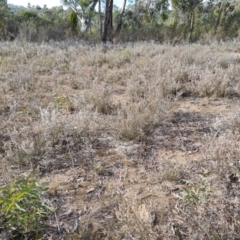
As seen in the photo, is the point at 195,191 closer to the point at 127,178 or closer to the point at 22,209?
the point at 127,178

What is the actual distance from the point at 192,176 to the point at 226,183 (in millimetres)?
256

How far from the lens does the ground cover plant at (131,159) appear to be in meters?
1.50

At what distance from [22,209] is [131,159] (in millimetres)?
1100

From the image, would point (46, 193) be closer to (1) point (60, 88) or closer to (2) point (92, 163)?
(2) point (92, 163)

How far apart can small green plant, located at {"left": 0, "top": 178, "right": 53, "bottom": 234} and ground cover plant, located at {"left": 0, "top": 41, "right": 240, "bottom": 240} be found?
4cm

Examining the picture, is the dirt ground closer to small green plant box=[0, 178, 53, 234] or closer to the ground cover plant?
the ground cover plant

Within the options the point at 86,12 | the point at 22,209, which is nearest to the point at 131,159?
the point at 22,209

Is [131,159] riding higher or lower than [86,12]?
lower

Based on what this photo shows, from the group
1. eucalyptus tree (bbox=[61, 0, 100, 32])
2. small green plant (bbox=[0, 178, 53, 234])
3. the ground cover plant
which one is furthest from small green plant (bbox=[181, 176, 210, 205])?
eucalyptus tree (bbox=[61, 0, 100, 32])

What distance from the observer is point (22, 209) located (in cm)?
134

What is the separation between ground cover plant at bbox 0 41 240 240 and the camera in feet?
4.92

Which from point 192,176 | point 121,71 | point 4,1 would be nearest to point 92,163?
point 192,176

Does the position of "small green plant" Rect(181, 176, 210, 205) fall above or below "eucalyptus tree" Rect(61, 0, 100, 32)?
below

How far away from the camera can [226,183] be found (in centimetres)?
179
